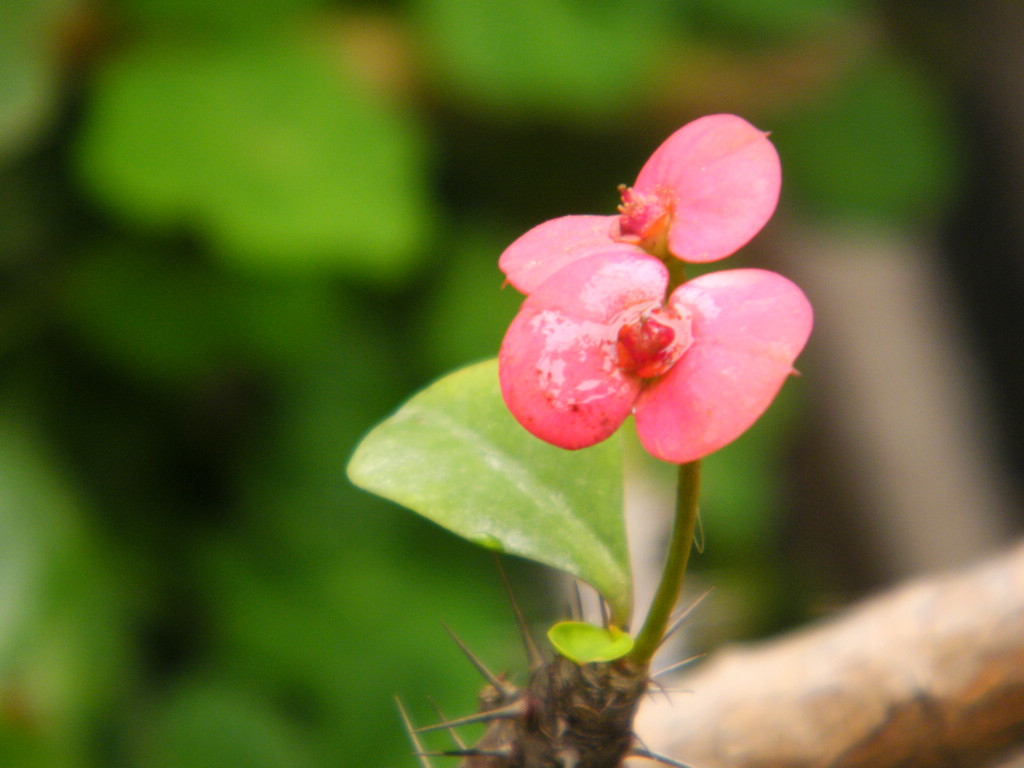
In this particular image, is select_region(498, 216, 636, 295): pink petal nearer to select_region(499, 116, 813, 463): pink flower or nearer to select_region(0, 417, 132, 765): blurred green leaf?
select_region(499, 116, 813, 463): pink flower

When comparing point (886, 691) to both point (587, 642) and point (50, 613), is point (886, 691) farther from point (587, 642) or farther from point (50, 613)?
point (50, 613)

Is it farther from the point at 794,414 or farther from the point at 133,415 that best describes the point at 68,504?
the point at 794,414

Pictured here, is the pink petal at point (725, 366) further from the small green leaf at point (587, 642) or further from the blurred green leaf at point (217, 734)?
the blurred green leaf at point (217, 734)

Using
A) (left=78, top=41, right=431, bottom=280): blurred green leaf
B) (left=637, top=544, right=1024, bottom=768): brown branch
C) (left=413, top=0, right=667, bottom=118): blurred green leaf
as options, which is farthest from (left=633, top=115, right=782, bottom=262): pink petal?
(left=413, top=0, right=667, bottom=118): blurred green leaf

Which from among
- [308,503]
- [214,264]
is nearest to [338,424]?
[308,503]

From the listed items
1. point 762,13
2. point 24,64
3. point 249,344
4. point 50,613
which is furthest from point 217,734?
point 762,13

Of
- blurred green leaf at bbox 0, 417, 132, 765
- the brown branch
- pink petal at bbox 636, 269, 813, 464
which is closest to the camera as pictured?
pink petal at bbox 636, 269, 813, 464

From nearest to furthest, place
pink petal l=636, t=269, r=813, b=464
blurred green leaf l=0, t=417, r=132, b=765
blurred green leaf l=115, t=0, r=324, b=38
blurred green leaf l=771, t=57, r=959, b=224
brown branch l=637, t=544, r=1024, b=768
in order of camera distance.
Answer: pink petal l=636, t=269, r=813, b=464, brown branch l=637, t=544, r=1024, b=768, blurred green leaf l=0, t=417, r=132, b=765, blurred green leaf l=115, t=0, r=324, b=38, blurred green leaf l=771, t=57, r=959, b=224
